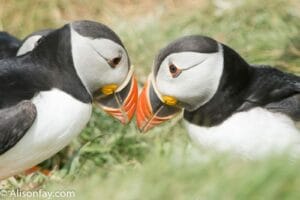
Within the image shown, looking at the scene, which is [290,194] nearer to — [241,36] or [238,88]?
[238,88]

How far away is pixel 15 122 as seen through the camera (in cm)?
585

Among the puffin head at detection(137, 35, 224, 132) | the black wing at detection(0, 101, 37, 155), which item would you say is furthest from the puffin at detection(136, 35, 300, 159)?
the black wing at detection(0, 101, 37, 155)

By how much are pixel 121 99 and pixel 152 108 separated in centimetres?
23

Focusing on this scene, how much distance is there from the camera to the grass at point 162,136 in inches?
194

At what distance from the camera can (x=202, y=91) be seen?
611 cm

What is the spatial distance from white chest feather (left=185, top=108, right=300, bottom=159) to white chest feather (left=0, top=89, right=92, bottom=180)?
2.79ft

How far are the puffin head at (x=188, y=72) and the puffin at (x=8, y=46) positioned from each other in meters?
1.80

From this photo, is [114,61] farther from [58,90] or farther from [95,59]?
[58,90]

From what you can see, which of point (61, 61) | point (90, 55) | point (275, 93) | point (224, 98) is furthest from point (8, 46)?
point (275, 93)

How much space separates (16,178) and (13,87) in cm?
114

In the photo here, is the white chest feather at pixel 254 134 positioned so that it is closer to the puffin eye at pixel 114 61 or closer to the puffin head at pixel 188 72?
the puffin head at pixel 188 72

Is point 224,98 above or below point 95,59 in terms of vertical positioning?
below

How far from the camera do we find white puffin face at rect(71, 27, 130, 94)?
6152 mm

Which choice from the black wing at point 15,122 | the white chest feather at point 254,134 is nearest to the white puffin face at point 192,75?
the white chest feather at point 254,134
